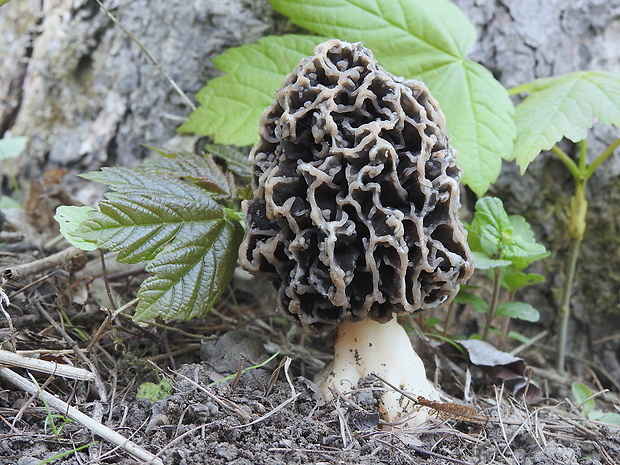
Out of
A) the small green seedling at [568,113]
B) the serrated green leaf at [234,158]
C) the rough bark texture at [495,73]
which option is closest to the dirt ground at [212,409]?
the serrated green leaf at [234,158]

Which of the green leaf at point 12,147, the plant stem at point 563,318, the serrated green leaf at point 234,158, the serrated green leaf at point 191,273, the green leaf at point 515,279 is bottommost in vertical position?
the plant stem at point 563,318

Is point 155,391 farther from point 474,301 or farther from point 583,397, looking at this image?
point 583,397

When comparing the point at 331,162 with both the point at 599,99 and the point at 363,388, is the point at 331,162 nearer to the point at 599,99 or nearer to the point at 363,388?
the point at 363,388

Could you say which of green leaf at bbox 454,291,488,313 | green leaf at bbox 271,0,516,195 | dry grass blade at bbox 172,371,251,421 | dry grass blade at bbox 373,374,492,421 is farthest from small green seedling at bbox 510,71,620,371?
dry grass blade at bbox 172,371,251,421

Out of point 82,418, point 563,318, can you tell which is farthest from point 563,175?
point 82,418

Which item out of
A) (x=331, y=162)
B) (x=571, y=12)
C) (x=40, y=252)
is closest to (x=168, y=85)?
(x=40, y=252)

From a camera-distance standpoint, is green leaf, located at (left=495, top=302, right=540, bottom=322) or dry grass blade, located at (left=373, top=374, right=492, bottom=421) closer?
dry grass blade, located at (left=373, top=374, right=492, bottom=421)

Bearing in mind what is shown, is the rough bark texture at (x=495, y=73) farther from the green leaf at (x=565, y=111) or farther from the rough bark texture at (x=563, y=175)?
the green leaf at (x=565, y=111)

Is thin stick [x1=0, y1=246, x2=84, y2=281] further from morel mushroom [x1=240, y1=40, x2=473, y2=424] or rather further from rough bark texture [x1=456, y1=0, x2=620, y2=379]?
A: rough bark texture [x1=456, y1=0, x2=620, y2=379]
